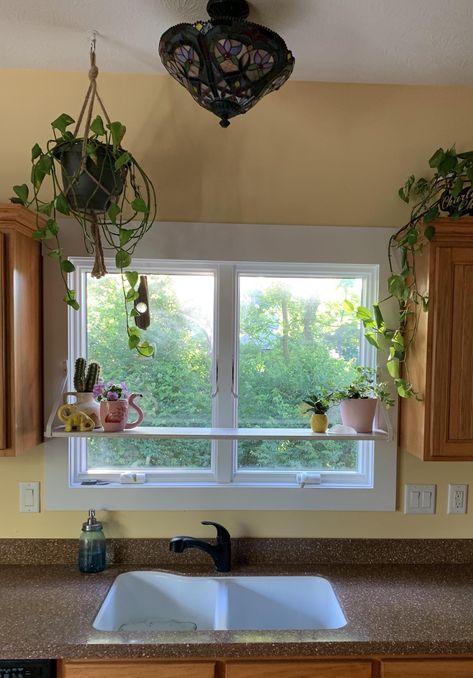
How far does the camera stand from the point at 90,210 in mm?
1451

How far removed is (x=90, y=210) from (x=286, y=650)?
4.50ft

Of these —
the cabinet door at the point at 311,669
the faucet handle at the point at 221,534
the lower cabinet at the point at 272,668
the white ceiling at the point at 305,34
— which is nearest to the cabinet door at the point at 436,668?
the lower cabinet at the point at 272,668

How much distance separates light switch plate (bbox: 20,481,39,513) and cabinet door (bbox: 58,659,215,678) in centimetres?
61

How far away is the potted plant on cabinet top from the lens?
1636 mm

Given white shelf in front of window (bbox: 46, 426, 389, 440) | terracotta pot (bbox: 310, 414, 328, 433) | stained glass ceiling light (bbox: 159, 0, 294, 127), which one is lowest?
white shelf in front of window (bbox: 46, 426, 389, 440)

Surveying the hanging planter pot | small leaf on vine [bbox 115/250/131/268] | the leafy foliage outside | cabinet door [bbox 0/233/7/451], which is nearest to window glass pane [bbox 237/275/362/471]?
the leafy foliage outside

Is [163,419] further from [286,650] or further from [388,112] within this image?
[388,112]

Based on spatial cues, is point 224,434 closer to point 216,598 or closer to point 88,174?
point 216,598

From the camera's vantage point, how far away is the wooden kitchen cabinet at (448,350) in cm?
146

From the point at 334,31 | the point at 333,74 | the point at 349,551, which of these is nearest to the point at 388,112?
the point at 333,74

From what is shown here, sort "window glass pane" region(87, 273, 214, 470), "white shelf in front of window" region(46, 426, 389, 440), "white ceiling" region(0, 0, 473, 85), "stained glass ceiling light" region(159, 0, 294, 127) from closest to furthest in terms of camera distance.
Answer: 1. "stained glass ceiling light" region(159, 0, 294, 127)
2. "white ceiling" region(0, 0, 473, 85)
3. "white shelf in front of window" region(46, 426, 389, 440)
4. "window glass pane" region(87, 273, 214, 470)

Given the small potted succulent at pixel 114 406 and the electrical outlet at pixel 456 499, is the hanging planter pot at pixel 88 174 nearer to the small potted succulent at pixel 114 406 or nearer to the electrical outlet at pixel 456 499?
the small potted succulent at pixel 114 406

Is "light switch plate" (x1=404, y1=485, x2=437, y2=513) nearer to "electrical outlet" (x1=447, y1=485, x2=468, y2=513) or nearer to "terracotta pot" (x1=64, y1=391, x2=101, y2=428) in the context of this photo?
"electrical outlet" (x1=447, y1=485, x2=468, y2=513)

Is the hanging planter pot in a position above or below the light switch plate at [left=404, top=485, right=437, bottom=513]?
above
